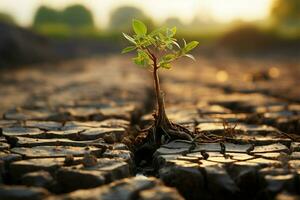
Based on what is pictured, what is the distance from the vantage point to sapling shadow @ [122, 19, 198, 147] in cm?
321

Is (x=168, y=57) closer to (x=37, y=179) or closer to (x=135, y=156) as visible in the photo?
(x=135, y=156)

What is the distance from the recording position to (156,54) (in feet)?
11.2

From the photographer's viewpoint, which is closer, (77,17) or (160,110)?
(160,110)

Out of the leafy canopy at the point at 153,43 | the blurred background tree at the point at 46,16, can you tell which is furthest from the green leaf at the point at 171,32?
the blurred background tree at the point at 46,16

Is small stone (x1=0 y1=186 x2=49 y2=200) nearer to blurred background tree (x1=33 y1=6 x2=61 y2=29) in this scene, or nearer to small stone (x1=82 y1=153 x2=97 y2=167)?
small stone (x1=82 y1=153 x2=97 y2=167)

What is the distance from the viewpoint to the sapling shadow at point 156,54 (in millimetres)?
3215

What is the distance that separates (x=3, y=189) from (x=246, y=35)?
2930cm

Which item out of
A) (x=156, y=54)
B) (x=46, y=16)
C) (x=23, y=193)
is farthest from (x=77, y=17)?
(x=23, y=193)

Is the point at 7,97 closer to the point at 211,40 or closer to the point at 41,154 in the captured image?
the point at 41,154

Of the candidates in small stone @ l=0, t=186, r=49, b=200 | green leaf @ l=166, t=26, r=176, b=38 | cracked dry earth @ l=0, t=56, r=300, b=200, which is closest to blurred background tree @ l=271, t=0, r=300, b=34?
cracked dry earth @ l=0, t=56, r=300, b=200

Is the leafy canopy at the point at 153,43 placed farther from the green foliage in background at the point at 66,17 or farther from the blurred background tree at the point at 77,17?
the blurred background tree at the point at 77,17

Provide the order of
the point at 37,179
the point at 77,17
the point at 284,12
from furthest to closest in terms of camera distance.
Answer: the point at 77,17 < the point at 284,12 < the point at 37,179

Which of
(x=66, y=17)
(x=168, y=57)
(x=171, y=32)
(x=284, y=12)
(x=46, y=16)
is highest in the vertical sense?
(x=46, y=16)

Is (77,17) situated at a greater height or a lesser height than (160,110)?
greater
